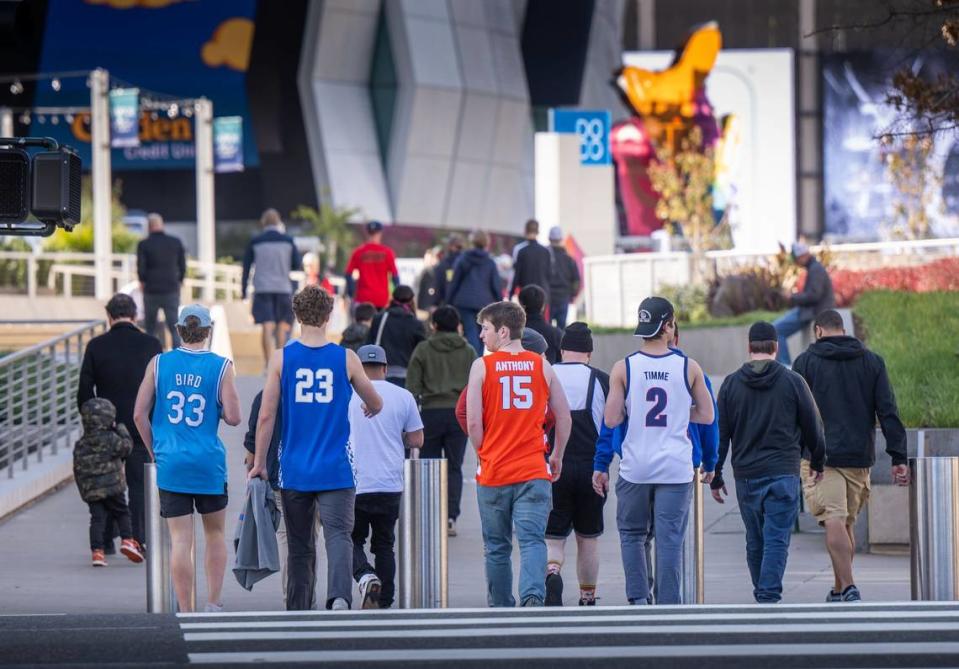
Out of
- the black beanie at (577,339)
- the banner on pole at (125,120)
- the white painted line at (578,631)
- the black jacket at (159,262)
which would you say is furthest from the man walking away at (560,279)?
the banner on pole at (125,120)

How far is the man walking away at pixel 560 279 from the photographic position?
21.0 m

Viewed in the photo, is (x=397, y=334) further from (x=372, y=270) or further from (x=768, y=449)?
(x=372, y=270)

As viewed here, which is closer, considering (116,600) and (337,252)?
(116,600)

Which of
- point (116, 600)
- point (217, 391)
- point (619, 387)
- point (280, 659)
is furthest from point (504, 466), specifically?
point (116, 600)

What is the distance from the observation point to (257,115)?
216 ft

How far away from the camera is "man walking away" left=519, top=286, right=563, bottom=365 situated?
14719 millimetres

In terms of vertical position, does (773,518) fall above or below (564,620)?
above

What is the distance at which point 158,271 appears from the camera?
21125 mm

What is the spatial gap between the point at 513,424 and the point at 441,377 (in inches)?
152

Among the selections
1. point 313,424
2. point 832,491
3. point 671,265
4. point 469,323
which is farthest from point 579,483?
point 671,265

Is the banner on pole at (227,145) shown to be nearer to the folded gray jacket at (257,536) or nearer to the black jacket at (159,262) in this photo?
the black jacket at (159,262)

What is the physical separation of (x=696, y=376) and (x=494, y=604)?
5.51 ft

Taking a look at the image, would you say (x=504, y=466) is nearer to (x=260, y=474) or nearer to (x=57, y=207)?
(x=260, y=474)

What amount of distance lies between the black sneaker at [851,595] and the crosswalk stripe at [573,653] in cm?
265
